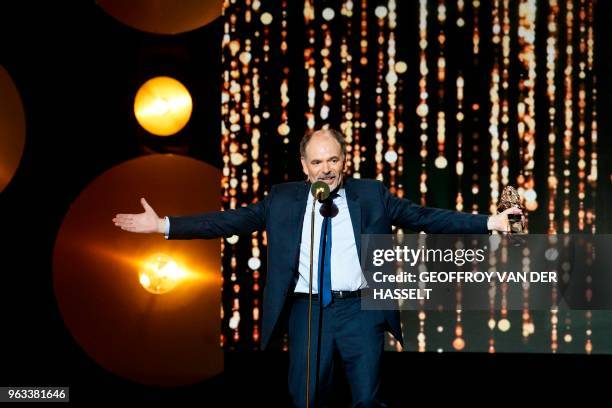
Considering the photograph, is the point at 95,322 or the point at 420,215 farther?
the point at 95,322

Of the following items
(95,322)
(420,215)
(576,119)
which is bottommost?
(95,322)

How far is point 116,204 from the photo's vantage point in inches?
134

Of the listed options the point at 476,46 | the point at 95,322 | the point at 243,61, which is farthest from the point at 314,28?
the point at 95,322

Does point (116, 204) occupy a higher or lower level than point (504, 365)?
higher

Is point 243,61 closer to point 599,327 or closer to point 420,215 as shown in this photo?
point 420,215

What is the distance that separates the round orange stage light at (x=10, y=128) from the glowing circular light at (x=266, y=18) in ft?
4.08

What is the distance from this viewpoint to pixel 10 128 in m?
3.38

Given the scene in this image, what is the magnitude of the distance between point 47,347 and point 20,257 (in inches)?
17.9

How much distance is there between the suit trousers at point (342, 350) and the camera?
2.15 metres

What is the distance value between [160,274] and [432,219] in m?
1.56

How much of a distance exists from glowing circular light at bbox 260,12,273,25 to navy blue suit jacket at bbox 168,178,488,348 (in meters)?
1.43

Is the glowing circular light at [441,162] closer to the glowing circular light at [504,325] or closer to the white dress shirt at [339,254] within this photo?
the glowing circular light at [504,325]

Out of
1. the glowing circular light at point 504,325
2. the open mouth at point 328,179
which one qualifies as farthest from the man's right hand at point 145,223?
the glowing circular light at point 504,325

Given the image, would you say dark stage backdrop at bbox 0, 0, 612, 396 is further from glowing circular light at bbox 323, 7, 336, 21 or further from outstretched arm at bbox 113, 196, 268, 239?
outstretched arm at bbox 113, 196, 268, 239
